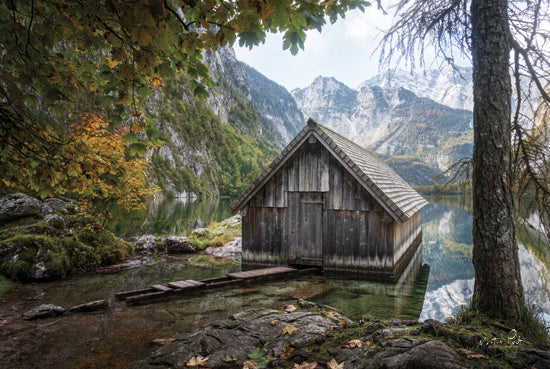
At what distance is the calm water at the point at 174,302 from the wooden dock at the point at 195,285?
0.89 ft

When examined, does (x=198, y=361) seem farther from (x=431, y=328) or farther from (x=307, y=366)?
(x=431, y=328)

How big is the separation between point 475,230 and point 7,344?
7.13m

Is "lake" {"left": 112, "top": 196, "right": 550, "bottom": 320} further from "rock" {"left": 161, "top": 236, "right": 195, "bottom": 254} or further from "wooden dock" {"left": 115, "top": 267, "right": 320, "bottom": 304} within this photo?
"rock" {"left": 161, "top": 236, "right": 195, "bottom": 254}

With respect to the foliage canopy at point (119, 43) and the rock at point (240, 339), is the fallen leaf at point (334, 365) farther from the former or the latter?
the foliage canopy at point (119, 43)

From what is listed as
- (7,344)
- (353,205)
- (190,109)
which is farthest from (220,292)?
(190,109)

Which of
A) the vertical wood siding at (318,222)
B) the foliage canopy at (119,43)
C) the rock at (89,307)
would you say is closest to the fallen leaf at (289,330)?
the foliage canopy at (119,43)

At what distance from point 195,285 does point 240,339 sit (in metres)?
3.94

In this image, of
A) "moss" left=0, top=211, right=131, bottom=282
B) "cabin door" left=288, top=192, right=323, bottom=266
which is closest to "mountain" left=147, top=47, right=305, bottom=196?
"moss" left=0, top=211, right=131, bottom=282

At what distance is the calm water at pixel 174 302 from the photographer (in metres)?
4.47

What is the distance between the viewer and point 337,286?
8852 millimetres

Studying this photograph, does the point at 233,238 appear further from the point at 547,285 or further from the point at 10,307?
the point at 547,285

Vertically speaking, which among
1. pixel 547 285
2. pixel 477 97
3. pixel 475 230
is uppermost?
pixel 477 97

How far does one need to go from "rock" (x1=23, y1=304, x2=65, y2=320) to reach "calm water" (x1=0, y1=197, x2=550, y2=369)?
19cm

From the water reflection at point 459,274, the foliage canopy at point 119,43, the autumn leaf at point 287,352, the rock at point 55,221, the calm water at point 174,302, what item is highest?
the foliage canopy at point 119,43
